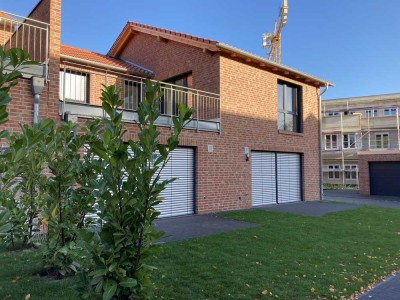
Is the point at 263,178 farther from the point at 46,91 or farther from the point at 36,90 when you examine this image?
the point at 36,90

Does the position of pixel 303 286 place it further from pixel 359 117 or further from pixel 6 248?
pixel 359 117

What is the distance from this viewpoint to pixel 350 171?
34.8 meters

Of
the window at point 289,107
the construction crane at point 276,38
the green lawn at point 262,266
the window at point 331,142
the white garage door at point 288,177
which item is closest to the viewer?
the green lawn at point 262,266

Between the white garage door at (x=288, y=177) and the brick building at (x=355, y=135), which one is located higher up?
the brick building at (x=355, y=135)

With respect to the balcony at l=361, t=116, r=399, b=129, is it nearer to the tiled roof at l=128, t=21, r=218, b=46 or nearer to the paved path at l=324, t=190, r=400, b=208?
the paved path at l=324, t=190, r=400, b=208

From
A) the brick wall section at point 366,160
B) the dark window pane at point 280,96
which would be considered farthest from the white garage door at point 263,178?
the brick wall section at point 366,160

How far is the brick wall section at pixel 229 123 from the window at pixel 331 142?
23.0 meters

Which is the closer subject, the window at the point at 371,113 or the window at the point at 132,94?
the window at the point at 132,94

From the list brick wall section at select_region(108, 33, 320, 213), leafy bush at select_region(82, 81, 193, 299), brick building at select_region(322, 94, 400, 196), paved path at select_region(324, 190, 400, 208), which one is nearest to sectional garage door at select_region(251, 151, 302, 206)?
brick wall section at select_region(108, 33, 320, 213)

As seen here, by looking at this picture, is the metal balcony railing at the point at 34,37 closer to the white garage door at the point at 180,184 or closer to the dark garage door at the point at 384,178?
the white garage door at the point at 180,184

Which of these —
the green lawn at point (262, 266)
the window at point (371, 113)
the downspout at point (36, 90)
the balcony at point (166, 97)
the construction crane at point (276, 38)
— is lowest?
the green lawn at point (262, 266)

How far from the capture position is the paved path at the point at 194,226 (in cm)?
788

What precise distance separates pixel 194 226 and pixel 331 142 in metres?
31.7

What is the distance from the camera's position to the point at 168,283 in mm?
4617
